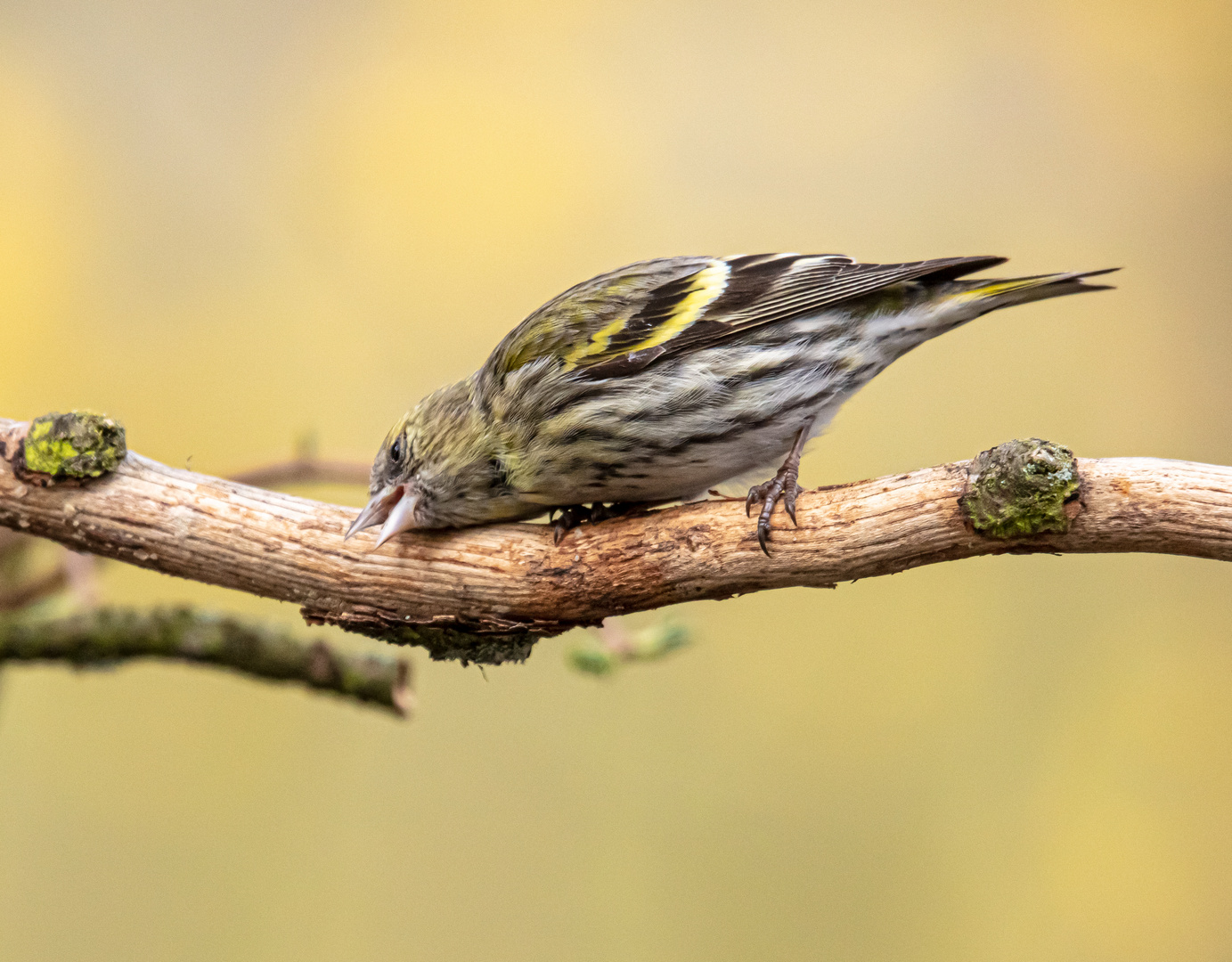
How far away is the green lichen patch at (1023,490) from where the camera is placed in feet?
5.04

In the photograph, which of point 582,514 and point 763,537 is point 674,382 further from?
point 763,537

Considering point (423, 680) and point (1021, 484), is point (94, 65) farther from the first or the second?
point (1021, 484)

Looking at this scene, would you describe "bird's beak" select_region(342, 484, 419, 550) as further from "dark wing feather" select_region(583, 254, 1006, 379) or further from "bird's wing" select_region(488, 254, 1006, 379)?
"dark wing feather" select_region(583, 254, 1006, 379)

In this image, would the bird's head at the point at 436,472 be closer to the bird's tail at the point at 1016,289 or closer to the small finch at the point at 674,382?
the small finch at the point at 674,382

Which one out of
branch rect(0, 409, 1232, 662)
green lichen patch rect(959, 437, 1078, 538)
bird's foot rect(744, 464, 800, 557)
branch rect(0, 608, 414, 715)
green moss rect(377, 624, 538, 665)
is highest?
green lichen patch rect(959, 437, 1078, 538)

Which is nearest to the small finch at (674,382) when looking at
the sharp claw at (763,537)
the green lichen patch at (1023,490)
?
the sharp claw at (763,537)

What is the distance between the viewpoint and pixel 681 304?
2.14 metres

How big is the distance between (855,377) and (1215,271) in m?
2.01

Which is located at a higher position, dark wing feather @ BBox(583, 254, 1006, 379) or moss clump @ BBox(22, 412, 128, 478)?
dark wing feather @ BBox(583, 254, 1006, 379)

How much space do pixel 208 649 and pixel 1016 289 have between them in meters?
1.95

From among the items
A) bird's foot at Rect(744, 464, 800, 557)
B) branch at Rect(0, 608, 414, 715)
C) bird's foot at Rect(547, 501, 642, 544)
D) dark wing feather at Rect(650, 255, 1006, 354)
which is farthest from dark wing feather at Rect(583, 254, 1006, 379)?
branch at Rect(0, 608, 414, 715)

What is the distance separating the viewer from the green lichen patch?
154 cm

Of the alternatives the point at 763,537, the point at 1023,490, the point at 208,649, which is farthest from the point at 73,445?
the point at 1023,490

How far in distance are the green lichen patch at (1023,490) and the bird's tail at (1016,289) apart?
0.56 metres
